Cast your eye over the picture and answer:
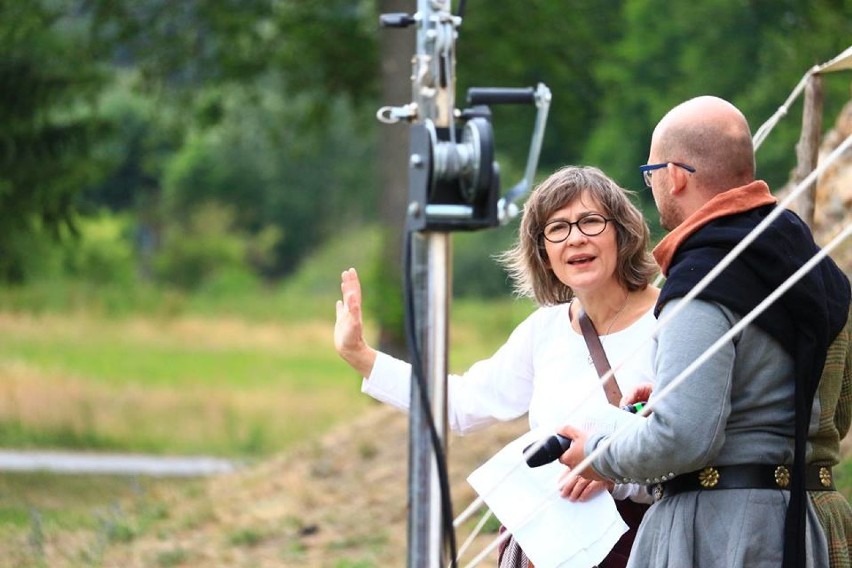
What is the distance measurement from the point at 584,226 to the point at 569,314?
25 centimetres

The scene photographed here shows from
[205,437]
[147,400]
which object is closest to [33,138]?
[205,437]

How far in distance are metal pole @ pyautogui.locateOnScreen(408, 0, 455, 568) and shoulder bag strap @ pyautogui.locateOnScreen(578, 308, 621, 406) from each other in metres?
0.69

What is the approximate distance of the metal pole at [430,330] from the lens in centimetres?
295

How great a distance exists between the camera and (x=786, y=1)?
54.8ft

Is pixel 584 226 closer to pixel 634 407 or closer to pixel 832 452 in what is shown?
pixel 634 407

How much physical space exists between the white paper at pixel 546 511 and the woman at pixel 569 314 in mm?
49

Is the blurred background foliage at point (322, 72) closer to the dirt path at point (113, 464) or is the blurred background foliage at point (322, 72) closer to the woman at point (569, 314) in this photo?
the dirt path at point (113, 464)

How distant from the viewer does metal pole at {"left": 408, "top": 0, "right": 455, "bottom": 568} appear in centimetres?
295

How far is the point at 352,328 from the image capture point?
359cm

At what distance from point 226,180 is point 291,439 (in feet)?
116

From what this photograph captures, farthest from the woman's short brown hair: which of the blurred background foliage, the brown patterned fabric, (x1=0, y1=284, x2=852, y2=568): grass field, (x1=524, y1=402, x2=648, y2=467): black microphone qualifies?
the blurred background foliage

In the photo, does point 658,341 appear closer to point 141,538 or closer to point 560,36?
point 141,538

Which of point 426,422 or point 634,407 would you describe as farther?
point 634,407

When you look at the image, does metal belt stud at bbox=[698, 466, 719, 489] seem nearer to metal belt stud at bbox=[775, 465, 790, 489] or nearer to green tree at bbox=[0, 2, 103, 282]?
metal belt stud at bbox=[775, 465, 790, 489]
